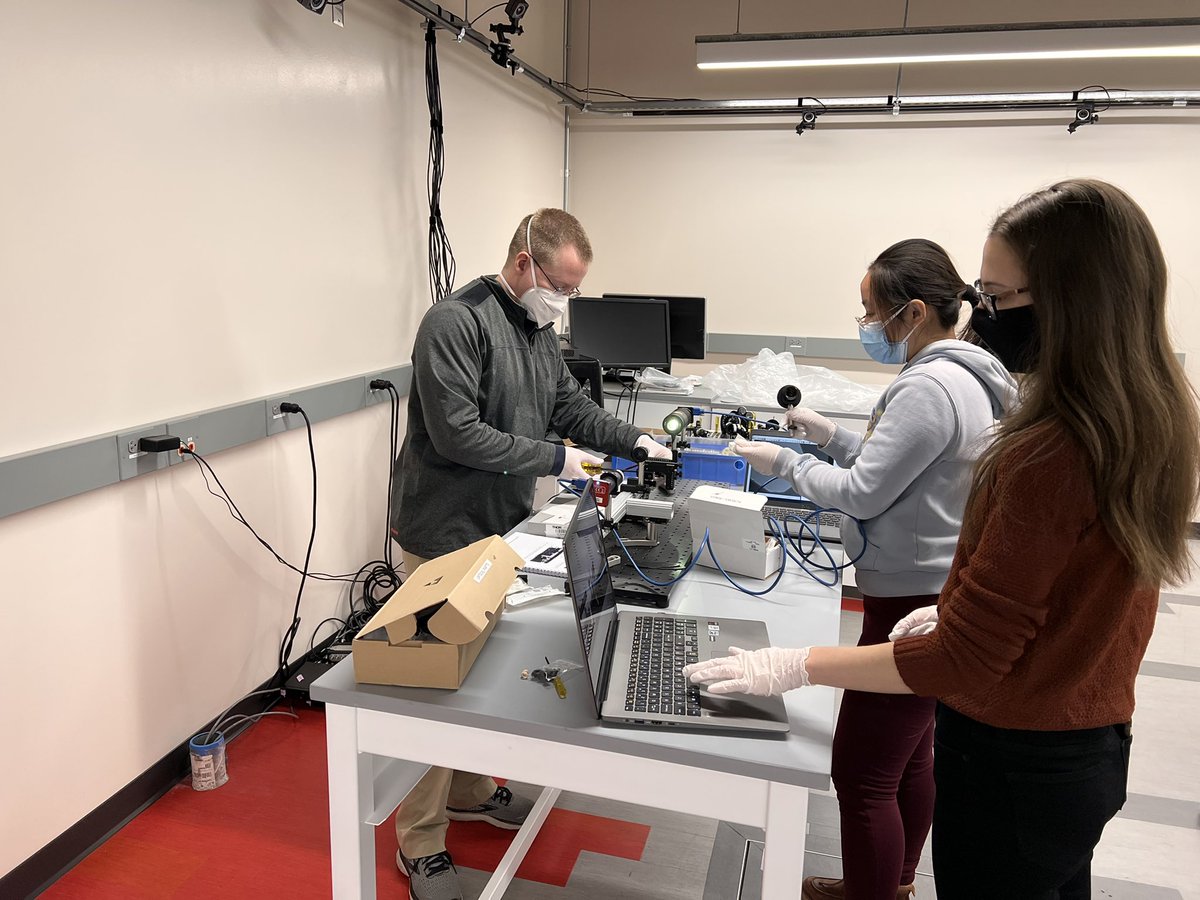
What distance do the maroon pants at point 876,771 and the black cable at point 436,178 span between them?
93.0 inches

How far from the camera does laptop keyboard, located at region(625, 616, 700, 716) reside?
1.19 meters

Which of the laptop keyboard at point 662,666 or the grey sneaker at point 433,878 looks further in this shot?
the grey sneaker at point 433,878

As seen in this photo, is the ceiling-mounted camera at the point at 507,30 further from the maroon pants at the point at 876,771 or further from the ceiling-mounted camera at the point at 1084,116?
the ceiling-mounted camera at the point at 1084,116

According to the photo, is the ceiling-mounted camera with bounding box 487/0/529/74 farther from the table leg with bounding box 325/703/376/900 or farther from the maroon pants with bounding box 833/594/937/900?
the table leg with bounding box 325/703/376/900

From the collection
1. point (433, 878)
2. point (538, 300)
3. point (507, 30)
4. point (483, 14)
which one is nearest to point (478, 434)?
point (538, 300)

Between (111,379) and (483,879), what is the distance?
1.49 metres

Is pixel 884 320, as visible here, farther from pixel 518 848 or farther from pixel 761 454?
pixel 518 848

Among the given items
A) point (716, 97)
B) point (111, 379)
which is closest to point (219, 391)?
point (111, 379)

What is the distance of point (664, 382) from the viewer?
4.11 metres

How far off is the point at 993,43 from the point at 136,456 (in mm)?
3967

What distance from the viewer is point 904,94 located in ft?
15.8

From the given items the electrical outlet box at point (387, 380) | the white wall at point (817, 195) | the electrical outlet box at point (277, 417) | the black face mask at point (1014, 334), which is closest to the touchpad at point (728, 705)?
the black face mask at point (1014, 334)

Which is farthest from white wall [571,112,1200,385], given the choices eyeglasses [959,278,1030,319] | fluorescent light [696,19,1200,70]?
eyeglasses [959,278,1030,319]

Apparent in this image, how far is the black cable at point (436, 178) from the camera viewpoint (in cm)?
326
